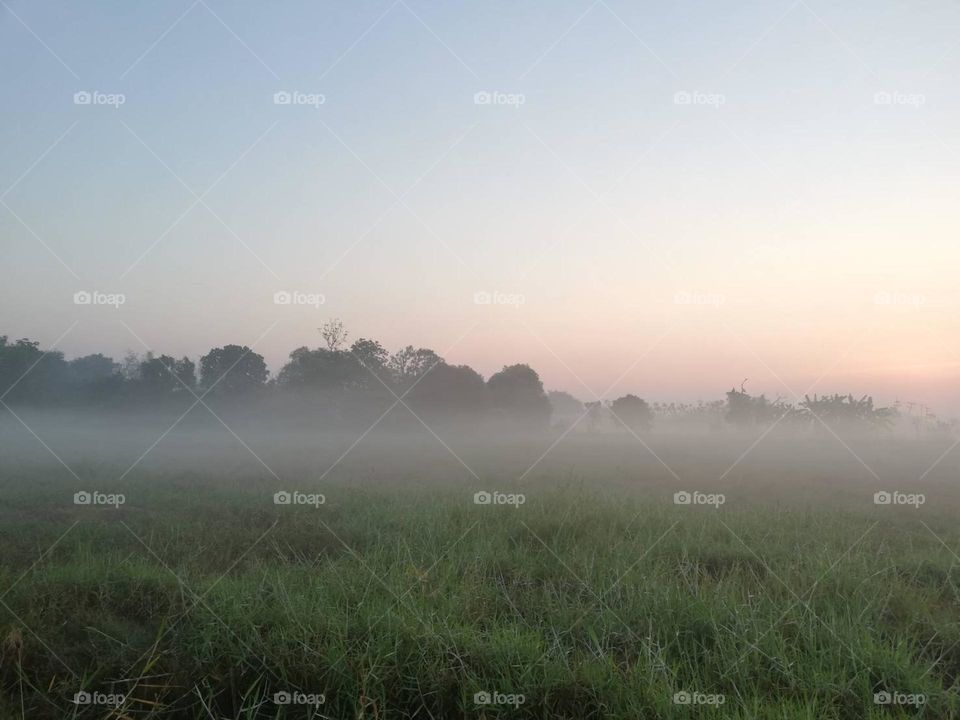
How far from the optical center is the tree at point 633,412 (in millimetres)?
41250

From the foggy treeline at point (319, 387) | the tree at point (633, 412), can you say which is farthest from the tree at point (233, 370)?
the tree at point (633, 412)

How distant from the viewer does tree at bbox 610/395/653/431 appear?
4125cm

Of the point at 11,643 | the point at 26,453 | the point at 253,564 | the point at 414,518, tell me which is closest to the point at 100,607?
the point at 11,643

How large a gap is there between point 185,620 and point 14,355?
55.3 feet

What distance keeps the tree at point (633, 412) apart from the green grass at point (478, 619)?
32.5 meters

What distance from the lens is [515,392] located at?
2939 centimetres

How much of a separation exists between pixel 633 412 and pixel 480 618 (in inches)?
1549

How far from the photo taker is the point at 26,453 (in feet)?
57.9

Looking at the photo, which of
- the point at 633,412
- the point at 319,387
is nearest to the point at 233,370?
the point at 319,387

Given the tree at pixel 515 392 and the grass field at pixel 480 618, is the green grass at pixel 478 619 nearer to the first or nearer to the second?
the grass field at pixel 480 618

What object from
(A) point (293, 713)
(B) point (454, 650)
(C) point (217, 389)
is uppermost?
(C) point (217, 389)

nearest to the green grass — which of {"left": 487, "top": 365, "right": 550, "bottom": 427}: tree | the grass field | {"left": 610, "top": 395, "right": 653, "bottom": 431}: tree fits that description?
the grass field

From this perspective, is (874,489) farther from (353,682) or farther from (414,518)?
(353,682)

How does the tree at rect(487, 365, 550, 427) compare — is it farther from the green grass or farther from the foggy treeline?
the green grass
